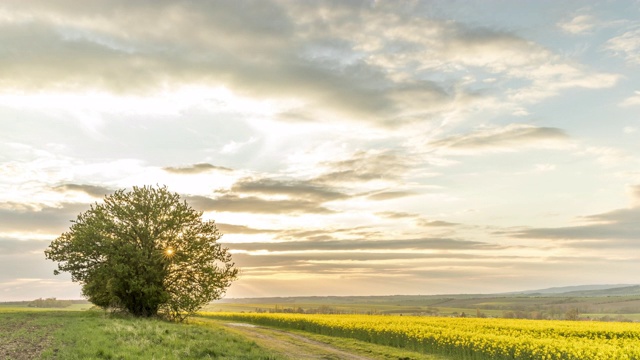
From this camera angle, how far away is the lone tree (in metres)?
51.4

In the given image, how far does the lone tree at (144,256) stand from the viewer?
51.4m

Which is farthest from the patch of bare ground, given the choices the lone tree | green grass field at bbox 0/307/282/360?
the lone tree

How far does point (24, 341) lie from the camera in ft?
88.4

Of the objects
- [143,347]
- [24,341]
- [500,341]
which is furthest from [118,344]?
[500,341]

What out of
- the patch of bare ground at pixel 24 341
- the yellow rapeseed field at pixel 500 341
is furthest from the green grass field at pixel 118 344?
the yellow rapeseed field at pixel 500 341

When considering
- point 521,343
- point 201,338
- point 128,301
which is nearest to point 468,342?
point 521,343

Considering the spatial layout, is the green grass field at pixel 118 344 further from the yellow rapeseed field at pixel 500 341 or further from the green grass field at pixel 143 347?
the yellow rapeseed field at pixel 500 341

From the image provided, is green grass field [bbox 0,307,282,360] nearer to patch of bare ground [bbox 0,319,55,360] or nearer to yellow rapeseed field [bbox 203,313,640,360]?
patch of bare ground [bbox 0,319,55,360]

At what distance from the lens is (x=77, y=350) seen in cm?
2344

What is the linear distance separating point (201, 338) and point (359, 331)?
1753cm

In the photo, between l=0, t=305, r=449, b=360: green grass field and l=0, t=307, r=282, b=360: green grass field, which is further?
l=0, t=305, r=449, b=360: green grass field

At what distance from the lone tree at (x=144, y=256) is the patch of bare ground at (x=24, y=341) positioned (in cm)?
1513

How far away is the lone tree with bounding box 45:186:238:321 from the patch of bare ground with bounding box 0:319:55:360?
15.1 metres

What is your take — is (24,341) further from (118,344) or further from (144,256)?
(144,256)
